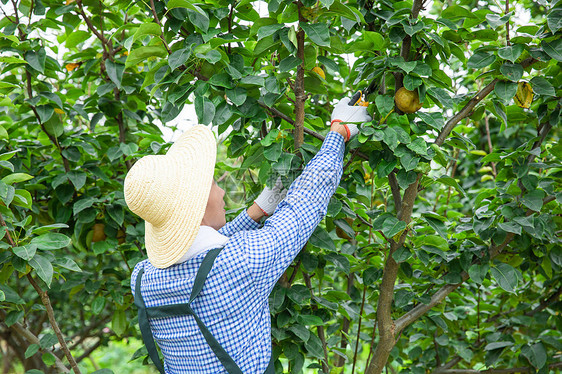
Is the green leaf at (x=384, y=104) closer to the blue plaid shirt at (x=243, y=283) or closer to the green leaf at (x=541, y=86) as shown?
the blue plaid shirt at (x=243, y=283)

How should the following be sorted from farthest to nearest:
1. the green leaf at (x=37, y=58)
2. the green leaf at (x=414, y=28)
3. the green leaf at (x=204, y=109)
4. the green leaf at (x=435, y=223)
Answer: the green leaf at (x=37, y=58) < the green leaf at (x=435, y=223) < the green leaf at (x=204, y=109) < the green leaf at (x=414, y=28)

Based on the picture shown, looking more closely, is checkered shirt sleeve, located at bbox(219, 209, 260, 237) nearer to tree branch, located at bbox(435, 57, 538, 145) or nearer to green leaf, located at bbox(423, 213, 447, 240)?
green leaf, located at bbox(423, 213, 447, 240)

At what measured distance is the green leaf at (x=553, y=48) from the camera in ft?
5.19

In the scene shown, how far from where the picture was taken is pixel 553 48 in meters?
1.60

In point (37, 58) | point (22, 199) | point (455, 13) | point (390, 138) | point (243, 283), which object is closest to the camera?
point (243, 283)

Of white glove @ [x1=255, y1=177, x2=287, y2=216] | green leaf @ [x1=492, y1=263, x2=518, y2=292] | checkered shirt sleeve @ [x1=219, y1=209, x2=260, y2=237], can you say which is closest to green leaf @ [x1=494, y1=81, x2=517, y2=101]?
green leaf @ [x1=492, y1=263, x2=518, y2=292]

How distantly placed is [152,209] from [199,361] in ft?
1.46

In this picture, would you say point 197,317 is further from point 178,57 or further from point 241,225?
point 178,57

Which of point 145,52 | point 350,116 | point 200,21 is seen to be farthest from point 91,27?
point 350,116

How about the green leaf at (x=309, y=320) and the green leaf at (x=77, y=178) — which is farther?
the green leaf at (x=77, y=178)

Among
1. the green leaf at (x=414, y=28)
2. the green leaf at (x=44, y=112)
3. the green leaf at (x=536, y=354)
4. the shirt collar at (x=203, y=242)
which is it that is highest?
the green leaf at (x=414, y=28)

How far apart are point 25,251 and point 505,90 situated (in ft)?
5.40

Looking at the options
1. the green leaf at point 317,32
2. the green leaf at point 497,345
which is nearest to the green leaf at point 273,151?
the green leaf at point 317,32

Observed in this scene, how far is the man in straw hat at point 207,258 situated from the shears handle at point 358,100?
0.59 feet
